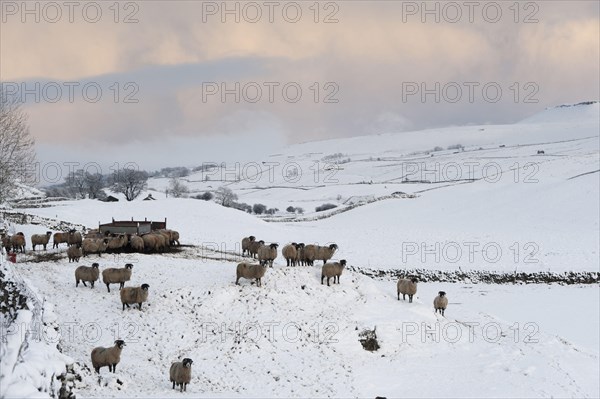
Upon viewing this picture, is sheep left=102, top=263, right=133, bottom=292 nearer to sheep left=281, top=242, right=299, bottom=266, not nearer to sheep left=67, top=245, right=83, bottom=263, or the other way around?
sheep left=67, top=245, right=83, bottom=263

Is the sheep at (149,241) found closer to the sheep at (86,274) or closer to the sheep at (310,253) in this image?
the sheep at (86,274)

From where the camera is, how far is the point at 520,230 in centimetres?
5909

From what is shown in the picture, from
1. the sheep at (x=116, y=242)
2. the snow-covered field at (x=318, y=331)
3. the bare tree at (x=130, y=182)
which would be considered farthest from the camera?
the bare tree at (x=130, y=182)

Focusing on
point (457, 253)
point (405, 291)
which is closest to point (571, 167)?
point (457, 253)

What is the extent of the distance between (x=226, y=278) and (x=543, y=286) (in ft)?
90.7

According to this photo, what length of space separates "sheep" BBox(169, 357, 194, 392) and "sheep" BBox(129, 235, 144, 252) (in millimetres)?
15937

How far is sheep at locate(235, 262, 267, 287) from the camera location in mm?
25422

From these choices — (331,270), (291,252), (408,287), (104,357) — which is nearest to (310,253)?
(291,252)

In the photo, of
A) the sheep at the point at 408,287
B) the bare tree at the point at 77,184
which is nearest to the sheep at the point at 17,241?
the sheep at the point at 408,287

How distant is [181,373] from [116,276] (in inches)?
337

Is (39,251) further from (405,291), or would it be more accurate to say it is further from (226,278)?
(405,291)

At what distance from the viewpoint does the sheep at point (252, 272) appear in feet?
83.4

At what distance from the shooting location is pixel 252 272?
83.7 feet

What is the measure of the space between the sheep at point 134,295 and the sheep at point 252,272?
475 centimetres
